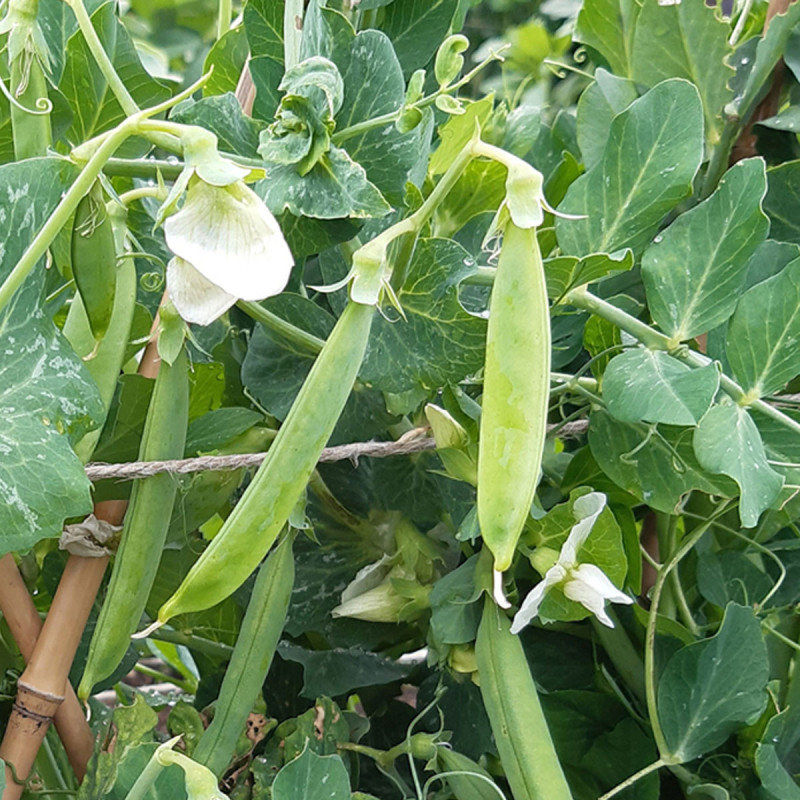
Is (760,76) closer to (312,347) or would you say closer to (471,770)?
(312,347)

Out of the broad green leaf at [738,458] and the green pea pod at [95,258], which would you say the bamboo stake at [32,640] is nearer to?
the green pea pod at [95,258]

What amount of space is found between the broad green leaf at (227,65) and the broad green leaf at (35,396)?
16 cm

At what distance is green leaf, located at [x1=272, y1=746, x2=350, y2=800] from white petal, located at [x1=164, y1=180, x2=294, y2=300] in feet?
0.83

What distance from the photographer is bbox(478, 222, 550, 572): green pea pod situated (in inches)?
14.9

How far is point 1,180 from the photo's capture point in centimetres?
44

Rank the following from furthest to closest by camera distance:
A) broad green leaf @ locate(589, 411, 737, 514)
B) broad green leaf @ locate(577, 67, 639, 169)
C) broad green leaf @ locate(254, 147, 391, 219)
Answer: broad green leaf @ locate(577, 67, 639, 169)
broad green leaf @ locate(589, 411, 737, 514)
broad green leaf @ locate(254, 147, 391, 219)

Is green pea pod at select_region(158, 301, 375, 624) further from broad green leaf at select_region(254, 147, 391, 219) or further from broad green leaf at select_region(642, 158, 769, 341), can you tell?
broad green leaf at select_region(642, 158, 769, 341)

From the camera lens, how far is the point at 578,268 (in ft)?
1.71

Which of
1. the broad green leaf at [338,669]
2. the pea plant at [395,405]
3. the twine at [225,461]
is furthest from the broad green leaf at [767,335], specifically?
the broad green leaf at [338,669]

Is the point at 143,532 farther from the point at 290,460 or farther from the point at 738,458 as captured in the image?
the point at 738,458

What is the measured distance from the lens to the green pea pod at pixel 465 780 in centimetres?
59

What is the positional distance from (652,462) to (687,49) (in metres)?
0.32

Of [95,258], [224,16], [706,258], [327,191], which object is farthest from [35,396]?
[706,258]

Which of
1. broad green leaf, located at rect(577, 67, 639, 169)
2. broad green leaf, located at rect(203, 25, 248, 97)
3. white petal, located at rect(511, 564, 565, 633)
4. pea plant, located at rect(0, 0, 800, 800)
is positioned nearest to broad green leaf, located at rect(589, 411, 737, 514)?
pea plant, located at rect(0, 0, 800, 800)
